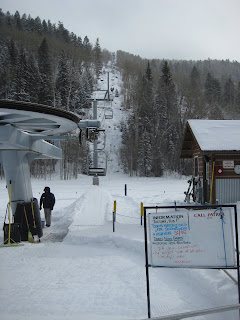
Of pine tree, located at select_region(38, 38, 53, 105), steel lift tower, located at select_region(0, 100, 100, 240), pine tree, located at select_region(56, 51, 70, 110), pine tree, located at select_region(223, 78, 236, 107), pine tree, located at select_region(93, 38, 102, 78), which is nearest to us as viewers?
steel lift tower, located at select_region(0, 100, 100, 240)

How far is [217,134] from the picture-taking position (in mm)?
14617

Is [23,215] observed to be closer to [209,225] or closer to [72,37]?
[209,225]

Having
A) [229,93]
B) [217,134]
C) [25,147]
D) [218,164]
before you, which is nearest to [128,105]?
[229,93]

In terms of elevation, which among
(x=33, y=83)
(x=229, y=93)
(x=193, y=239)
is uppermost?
(x=229, y=93)

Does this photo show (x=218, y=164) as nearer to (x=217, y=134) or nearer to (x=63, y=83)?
(x=217, y=134)

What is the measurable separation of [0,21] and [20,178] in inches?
3298

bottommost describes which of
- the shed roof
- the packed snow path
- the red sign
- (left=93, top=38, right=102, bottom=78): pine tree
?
the packed snow path

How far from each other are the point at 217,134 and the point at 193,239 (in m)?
11.3

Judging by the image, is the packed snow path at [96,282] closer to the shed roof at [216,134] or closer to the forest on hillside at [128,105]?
the shed roof at [216,134]

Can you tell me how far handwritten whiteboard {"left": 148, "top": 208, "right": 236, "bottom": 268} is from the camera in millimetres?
4234

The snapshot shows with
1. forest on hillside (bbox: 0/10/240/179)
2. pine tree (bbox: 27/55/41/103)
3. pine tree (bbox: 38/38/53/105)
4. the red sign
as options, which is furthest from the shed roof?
pine tree (bbox: 27/55/41/103)

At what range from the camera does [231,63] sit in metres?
131

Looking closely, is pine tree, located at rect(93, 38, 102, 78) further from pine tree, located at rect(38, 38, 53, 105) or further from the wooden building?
the wooden building

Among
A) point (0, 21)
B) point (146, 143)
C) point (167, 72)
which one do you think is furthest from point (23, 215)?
point (0, 21)
